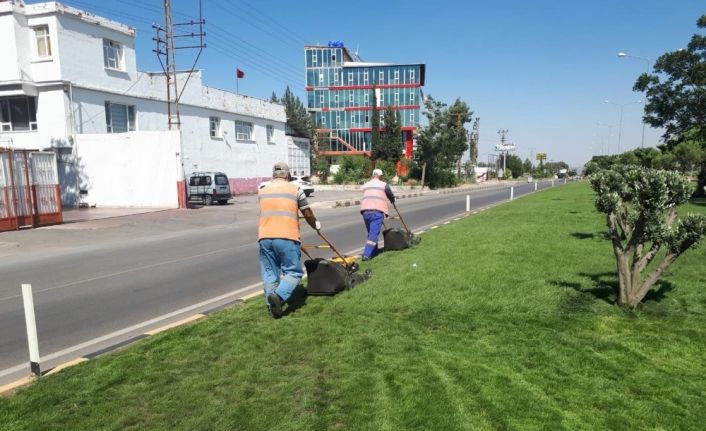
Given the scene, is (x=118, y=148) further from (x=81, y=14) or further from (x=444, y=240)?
(x=444, y=240)

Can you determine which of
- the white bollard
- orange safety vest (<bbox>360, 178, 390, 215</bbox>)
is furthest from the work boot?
orange safety vest (<bbox>360, 178, 390, 215</bbox>)

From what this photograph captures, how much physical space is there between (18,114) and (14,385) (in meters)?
25.7

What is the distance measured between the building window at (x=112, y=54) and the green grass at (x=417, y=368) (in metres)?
25.0

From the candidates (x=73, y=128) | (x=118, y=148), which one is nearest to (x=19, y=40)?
(x=73, y=128)

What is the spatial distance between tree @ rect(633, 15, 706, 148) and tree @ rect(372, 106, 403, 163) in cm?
4043

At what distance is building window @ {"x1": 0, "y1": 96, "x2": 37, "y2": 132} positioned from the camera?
2395cm

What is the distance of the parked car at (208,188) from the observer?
2698cm

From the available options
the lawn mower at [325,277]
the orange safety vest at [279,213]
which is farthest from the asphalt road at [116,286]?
the orange safety vest at [279,213]

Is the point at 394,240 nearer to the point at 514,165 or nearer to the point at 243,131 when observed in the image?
the point at 243,131

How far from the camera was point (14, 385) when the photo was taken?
4.00m

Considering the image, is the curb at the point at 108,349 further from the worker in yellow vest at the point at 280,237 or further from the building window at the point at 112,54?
the building window at the point at 112,54

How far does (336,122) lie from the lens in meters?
78.9

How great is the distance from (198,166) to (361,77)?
1985 inches

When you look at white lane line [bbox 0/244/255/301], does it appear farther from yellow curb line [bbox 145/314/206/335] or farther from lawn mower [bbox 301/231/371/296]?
lawn mower [bbox 301/231/371/296]
